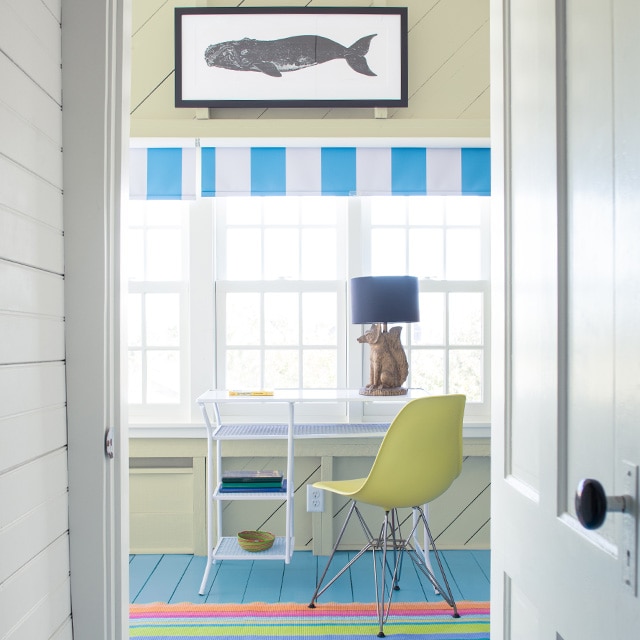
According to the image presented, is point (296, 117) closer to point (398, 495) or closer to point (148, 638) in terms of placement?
point (398, 495)

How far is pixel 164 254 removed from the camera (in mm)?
3861

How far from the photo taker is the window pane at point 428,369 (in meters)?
3.87

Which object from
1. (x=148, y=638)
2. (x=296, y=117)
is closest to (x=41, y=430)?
(x=148, y=638)

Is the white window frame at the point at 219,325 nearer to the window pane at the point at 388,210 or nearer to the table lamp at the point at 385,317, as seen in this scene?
the window pane at the point at 388,210

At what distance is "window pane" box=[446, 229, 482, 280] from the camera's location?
12.7ft

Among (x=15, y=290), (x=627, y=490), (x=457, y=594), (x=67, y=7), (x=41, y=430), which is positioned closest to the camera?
(x=627, y=490)

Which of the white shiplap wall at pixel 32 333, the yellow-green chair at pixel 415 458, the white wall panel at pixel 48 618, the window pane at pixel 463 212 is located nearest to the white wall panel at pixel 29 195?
the white shiplap wall at pixel 32 333

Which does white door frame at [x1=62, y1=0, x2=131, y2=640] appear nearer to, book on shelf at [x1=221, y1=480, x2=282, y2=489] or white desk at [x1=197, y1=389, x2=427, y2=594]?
white desk at [x1=197, y1=389, x2=427, y2=594]

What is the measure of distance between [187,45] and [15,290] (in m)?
2.78

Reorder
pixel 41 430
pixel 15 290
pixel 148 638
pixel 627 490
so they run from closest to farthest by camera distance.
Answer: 1. pixel 627 490
2. pixel 15 290
3. pixel 41 430
4. pixel 148 638

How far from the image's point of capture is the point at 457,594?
3.16m

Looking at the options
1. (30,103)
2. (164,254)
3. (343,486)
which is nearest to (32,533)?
(30,103)

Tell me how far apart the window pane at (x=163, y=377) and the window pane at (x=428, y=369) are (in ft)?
4.38

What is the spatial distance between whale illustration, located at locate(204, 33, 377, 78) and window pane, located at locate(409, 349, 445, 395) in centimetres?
160
